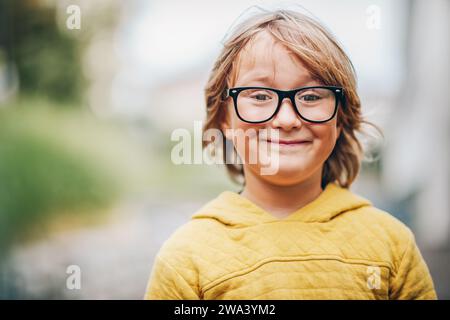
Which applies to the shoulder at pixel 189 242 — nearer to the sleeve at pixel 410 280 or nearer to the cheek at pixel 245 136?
the cheek at pixel 245 136

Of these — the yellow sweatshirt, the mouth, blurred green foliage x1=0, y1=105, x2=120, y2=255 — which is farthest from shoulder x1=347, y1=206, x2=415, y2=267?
blurred green foliage x1=0, y1=105, x2=120, y2=255

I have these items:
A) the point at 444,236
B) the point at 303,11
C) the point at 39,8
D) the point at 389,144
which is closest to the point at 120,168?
the point at 39,8

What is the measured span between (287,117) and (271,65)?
0.14 meters

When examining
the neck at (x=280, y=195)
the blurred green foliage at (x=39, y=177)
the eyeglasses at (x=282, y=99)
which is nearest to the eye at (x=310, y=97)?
the eyeglasses at (x=282, y=99)

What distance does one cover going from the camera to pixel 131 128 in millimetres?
1694

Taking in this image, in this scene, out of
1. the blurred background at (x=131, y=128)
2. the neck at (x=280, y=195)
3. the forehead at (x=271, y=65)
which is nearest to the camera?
the forehead at (x=271, y=65)

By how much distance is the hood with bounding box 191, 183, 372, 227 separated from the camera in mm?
1450

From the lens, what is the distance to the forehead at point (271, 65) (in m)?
1.35

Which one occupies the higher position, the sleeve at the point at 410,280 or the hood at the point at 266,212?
the hood at the point at 266,212

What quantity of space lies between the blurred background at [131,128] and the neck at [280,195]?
0.15 meters

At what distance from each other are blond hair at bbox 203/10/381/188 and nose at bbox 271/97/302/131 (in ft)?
0.33

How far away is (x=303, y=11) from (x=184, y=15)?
363 mm

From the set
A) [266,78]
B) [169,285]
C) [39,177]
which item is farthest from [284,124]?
[39,177]

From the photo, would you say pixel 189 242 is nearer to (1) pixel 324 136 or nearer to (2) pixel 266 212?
(2) pixel 266 212
